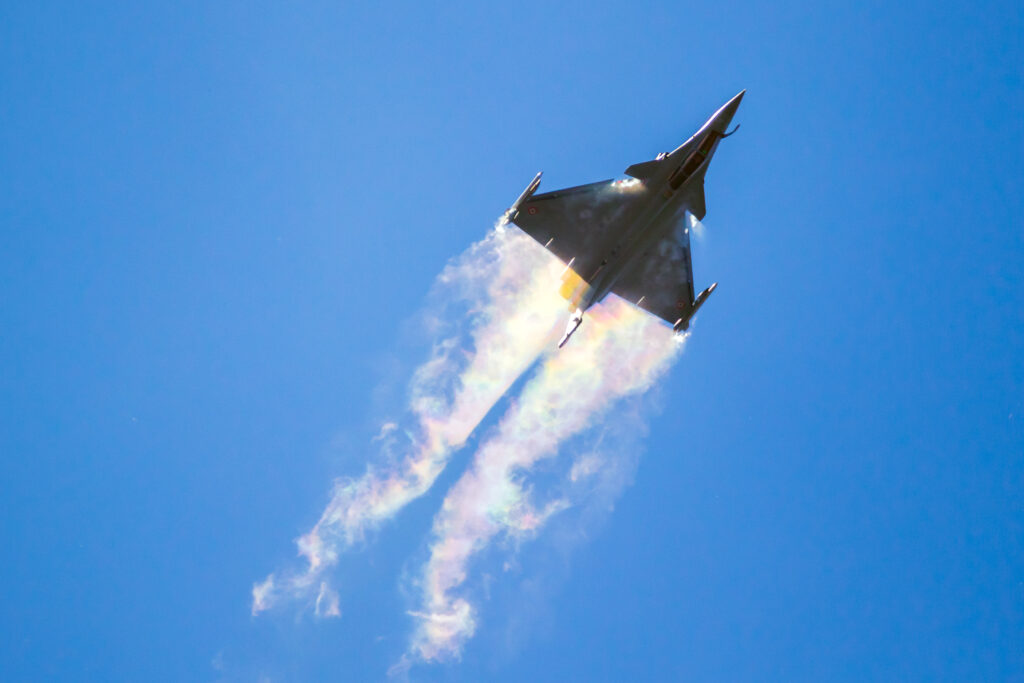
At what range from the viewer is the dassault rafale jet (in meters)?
30.0

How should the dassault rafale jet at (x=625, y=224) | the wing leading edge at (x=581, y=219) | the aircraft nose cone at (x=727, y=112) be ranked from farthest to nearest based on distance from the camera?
1. the wing leading edge at (x=581, y=219)
2. the dassault rafale jet at (x=625, y=224)
3. the aircraft nose cone at (x=727, y=112)

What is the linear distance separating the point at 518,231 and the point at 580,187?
151 inches

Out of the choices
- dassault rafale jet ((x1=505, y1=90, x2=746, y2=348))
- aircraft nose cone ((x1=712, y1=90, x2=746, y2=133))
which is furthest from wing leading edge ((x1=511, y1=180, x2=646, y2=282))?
aircraft nose cone ((x1=712, y1=90, x2=746, y2=133))

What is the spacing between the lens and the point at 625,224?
1222 inches

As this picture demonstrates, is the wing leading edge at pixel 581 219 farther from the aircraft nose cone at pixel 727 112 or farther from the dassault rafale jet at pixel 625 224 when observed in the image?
the aircraft nose cone at pixel 727 112

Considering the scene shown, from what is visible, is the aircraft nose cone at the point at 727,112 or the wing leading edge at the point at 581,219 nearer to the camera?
the aircraft nose cone at the point at 727,112

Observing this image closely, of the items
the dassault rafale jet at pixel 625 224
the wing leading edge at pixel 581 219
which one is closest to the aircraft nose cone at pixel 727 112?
the dassault rafale jet at pixel 625 224

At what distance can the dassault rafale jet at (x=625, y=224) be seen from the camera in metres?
30.0

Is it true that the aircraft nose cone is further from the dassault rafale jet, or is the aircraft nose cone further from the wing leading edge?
the wing leading edge

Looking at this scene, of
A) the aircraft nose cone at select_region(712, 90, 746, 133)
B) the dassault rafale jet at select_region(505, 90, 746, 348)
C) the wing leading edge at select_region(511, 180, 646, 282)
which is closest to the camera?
the aircraft nose cone at select_region(712, 90, 746, 133)

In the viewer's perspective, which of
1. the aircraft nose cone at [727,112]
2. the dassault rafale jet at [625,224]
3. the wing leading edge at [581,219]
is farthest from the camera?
the wing leading edge at [581,219]

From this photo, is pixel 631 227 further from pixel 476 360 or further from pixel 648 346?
pixel 476 360

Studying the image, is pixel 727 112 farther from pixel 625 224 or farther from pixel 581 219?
pixel 581 219

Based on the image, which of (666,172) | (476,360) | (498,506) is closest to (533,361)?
(476,360)
